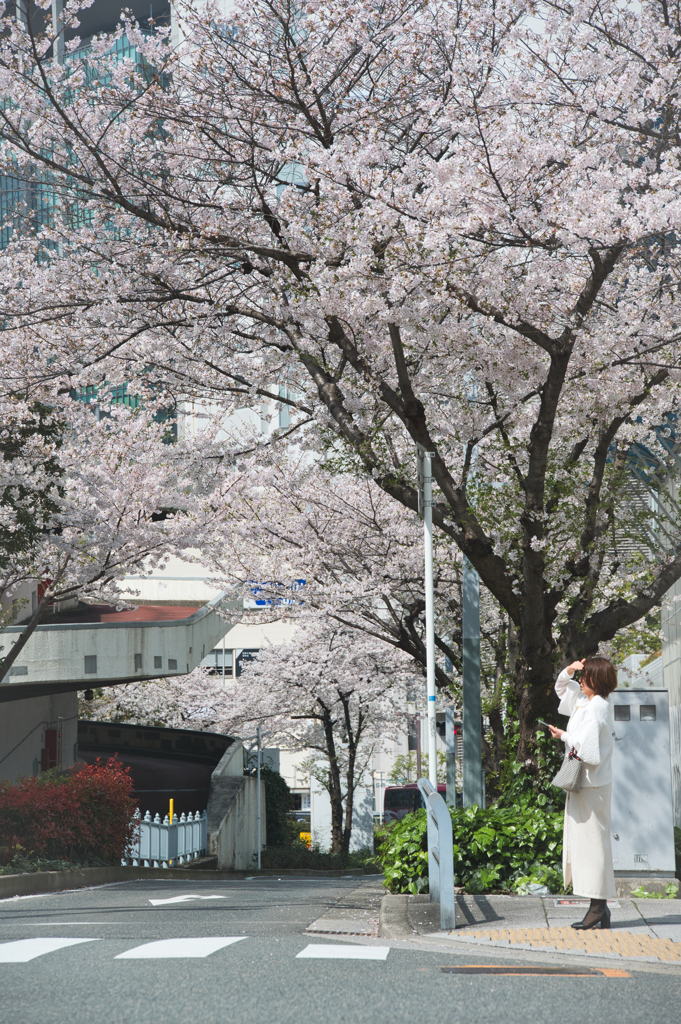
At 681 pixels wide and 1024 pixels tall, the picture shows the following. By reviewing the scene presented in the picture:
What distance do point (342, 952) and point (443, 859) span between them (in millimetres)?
1126

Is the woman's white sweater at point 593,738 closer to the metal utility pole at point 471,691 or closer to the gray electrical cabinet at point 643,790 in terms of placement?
the gray electrical cabinet at point 643,790

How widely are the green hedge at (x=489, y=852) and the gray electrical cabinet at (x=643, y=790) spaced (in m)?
0.62

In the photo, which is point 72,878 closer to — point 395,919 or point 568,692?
point 395,919

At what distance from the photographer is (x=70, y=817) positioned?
13117 millimetres

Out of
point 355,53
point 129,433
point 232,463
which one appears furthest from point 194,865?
point 355,53

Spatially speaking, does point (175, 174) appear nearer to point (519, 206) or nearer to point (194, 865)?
point (519, 206)

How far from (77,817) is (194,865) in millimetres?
6041

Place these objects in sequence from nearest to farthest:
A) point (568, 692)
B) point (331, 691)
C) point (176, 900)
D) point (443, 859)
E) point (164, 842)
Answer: point (568, 692) → point (443, 859) → point (176, 900) → point (164, 842) → point (331, 691)

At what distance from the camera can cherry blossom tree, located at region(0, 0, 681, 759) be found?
339 inches

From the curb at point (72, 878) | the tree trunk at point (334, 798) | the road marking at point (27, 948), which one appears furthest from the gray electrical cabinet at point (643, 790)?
the tree trunk at point (334, 798)

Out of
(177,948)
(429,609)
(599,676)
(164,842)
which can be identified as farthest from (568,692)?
(164,842)

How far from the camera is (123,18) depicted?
1034 centimetres

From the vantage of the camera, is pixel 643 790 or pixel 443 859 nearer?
pixel 443 859

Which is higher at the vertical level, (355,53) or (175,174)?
(355,53)
